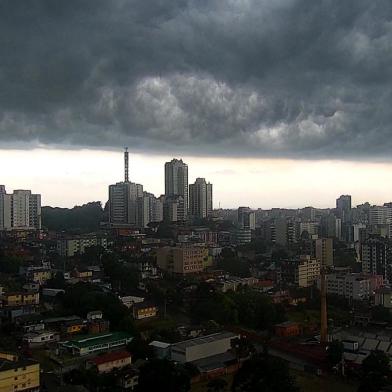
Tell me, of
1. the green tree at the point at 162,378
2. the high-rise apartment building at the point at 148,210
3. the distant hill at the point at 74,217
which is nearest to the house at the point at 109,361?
the green tree at the point at 162,378

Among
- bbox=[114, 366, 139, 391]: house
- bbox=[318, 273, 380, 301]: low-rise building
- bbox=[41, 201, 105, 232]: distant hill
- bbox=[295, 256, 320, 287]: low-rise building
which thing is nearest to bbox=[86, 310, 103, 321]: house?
bbox=[114, 366, 139, 391]: house

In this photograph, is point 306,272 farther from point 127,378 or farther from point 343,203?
point 343,203

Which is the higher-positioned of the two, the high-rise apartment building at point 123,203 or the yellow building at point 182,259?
the high-rise apartment building at point 123,203

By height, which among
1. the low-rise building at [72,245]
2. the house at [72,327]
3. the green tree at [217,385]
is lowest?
the green tree at [217,385]

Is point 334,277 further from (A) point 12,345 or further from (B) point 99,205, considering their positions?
(B) point 99,205

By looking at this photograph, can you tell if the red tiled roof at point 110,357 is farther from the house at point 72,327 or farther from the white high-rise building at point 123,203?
the white high-rise building at point 123,203

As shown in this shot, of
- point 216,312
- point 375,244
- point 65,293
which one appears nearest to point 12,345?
point 65,293
